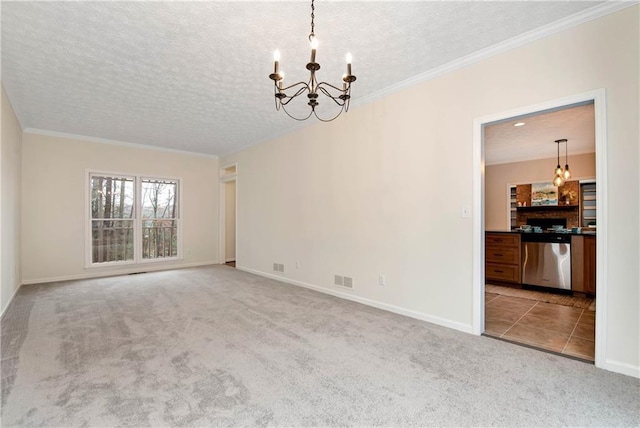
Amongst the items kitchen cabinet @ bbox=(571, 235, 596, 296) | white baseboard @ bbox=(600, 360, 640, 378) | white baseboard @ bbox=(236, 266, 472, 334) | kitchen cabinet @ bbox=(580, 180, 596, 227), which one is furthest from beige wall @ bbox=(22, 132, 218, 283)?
kitchen cabinet @ bbox=(580, 180, 596, 227)

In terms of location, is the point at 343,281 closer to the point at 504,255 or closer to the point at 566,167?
the point at 504,255

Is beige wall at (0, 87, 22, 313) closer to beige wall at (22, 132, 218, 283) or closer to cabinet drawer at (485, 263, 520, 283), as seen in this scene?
beige wall at (22, 132, 218, 283)

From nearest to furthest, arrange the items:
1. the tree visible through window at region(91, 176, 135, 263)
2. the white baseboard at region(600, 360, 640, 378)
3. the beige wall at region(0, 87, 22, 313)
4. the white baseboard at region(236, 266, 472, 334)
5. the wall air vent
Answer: the white baseboard at region(600, 360, 640, 378)
the white baseboard at region(236, 266, 472, 334)
the beige wall at region(0, 87, 22, 313)
the wall air vent
the tree visible through window at region(91, 176, 135, 263)

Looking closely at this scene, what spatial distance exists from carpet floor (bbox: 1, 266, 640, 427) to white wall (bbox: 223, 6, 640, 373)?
459 mm

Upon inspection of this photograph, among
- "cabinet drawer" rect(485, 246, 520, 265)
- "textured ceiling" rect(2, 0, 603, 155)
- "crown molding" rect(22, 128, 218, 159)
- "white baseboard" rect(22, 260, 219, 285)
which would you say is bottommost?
"white baseboard" rect(22, 260, 219, 285)

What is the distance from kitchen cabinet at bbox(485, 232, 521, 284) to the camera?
5.20 metres

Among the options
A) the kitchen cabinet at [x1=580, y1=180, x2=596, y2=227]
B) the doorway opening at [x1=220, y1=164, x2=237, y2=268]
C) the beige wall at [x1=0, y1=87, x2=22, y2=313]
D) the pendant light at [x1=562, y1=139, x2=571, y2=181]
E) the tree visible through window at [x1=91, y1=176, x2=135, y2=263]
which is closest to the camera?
the beige wall at [x1=0, y1=87, x2=22, y2=313]

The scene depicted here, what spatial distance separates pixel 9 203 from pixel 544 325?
6561mm

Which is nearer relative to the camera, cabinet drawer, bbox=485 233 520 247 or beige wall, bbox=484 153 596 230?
cabinet drawer, bbox=485 233 520 247

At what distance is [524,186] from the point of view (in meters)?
6.99

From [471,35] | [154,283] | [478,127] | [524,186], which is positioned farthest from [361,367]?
[524,186]

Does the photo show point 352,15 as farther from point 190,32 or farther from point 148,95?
point 148,95

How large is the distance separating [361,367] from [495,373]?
95cm

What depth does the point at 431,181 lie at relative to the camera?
3.23 metres
